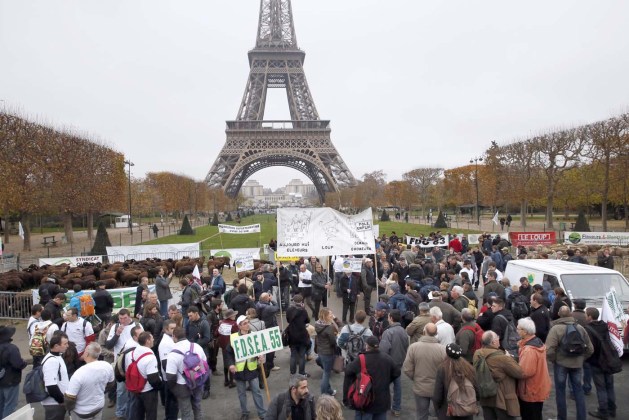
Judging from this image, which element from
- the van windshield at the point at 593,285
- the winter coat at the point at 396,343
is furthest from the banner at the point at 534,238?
the winter coat at the point at 396,343

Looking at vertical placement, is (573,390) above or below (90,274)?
below

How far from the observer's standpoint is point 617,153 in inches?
1340

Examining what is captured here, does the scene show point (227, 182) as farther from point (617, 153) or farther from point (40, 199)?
point (617, 153)

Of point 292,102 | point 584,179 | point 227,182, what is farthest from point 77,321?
point 292,102

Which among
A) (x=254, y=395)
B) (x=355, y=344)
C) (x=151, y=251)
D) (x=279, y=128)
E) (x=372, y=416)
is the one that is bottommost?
(x=254, y=395)

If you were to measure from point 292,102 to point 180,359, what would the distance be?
68.5 metres

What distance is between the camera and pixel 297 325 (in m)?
7.55

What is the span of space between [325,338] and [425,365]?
1.86 meters

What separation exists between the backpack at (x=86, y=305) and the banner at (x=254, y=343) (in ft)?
16.2

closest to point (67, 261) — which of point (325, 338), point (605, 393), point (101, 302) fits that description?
point (101, 302)

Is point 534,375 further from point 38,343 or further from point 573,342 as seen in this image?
point 38,343

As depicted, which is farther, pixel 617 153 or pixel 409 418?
pixel 617 153

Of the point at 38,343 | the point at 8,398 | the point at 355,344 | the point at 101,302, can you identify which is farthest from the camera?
the point at 101,302

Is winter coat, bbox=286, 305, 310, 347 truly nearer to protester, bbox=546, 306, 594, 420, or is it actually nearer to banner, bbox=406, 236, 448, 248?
protester, bbox=546, 306, 594, 420
